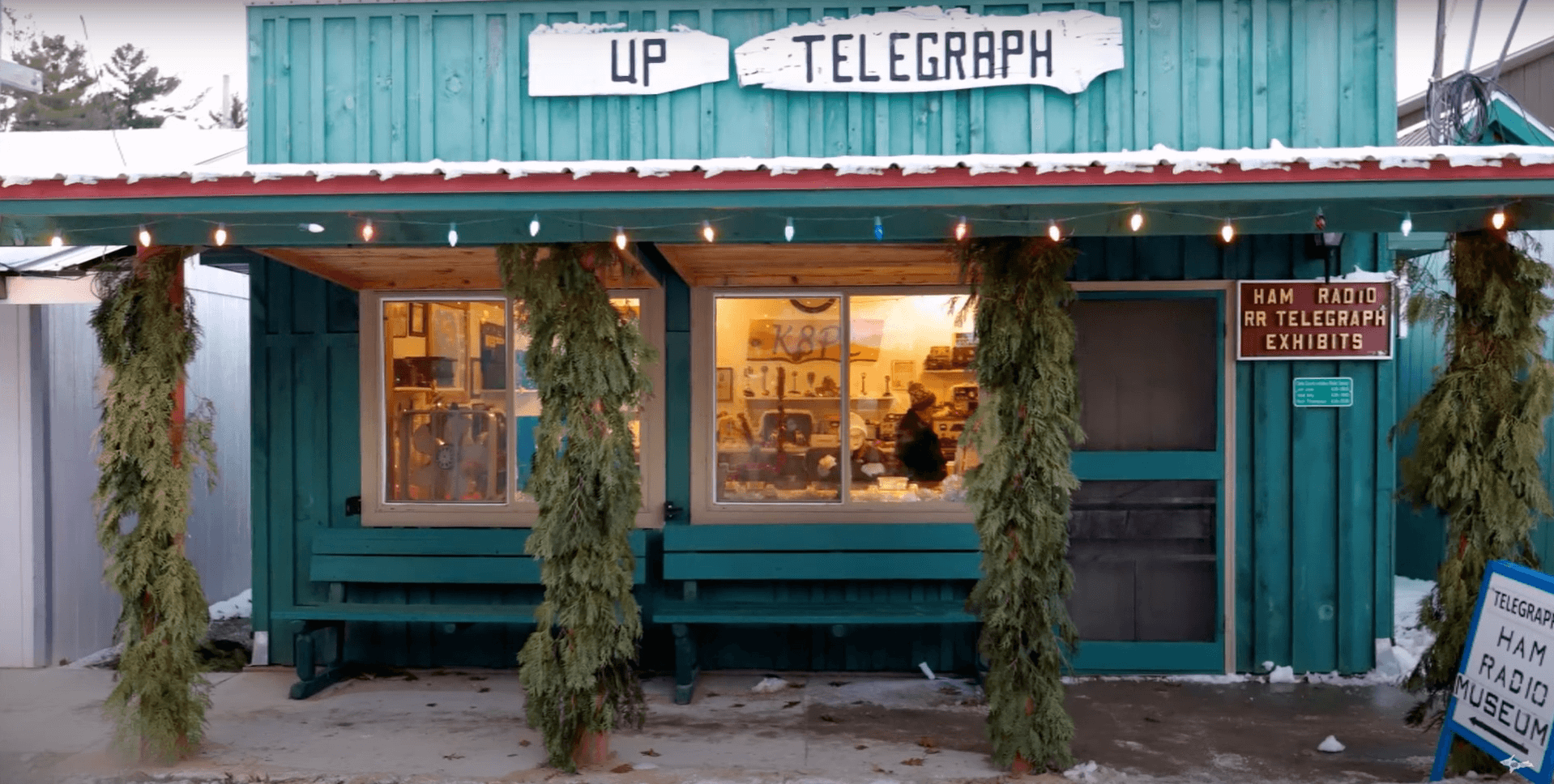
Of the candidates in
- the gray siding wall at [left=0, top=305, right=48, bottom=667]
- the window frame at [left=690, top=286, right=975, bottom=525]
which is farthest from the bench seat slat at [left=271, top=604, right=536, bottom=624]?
the gray siding wall at [left=0, top=305, right=48, bottom=667]

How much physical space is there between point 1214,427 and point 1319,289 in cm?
106

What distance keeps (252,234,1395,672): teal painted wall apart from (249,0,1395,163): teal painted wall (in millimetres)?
996

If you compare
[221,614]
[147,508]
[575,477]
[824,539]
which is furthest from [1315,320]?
[221,614]

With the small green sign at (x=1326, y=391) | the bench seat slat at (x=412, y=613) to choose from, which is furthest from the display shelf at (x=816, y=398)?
the small green sign at (x=1326, y=391)

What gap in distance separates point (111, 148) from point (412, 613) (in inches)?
→ 263

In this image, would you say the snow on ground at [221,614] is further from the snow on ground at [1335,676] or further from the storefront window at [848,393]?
the snow on ground at [1335,676]

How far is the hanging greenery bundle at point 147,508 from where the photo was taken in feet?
21.2

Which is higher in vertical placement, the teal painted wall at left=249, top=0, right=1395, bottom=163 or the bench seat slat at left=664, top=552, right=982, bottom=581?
the teal painted wall at left=249, top=0, right=1395, bottom=163

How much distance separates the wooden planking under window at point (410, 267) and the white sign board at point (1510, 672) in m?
4.42

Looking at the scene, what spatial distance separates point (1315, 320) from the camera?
316 inches

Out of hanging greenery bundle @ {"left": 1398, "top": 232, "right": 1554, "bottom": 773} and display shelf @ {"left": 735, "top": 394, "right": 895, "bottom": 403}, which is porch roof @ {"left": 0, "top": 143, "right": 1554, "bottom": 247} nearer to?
hanging greenery bundle @ {"left": 1398, "top": 232, "right": 1554, "bottom": 773}

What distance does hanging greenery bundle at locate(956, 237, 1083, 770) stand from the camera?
6191 mm

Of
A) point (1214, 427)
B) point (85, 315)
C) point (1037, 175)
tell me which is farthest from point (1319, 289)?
point (85, 315)

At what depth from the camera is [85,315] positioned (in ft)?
30.1
